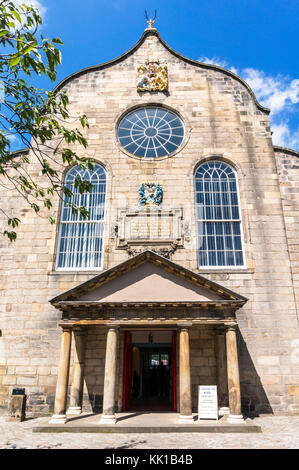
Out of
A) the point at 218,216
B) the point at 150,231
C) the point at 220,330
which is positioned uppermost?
the point at 218,216

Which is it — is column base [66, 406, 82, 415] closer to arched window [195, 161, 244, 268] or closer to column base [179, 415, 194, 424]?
column base [179, 415, 194, 424]

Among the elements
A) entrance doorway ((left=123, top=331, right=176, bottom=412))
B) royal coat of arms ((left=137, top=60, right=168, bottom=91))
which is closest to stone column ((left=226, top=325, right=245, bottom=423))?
entrance doorway ((left=123, top=331, right=176, bottom=412))

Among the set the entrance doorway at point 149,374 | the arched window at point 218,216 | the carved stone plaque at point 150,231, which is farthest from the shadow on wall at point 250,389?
the carved stone plaque at point 150,231

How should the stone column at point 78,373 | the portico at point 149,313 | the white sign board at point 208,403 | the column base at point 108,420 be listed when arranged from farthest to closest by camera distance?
1. the stone column at point 78,373
2. the portico at point 149,313
3. the white sign board at point 208,403
4. the column base at point 108,420

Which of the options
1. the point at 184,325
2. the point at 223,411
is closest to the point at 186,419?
the point at 223,411

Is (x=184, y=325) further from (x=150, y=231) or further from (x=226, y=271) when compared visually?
(x=150, y=231)

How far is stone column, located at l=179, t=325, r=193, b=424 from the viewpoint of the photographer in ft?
29.6

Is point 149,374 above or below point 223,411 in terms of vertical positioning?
above

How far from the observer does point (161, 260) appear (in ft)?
34.1

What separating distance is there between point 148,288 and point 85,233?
14.0ft

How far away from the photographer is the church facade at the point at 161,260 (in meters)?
9.98

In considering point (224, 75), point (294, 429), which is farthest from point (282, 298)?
point (224, 75)

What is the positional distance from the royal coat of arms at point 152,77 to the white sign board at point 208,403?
12641 mm

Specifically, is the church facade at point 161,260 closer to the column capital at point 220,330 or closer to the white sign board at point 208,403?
the column capital at point 220,330
